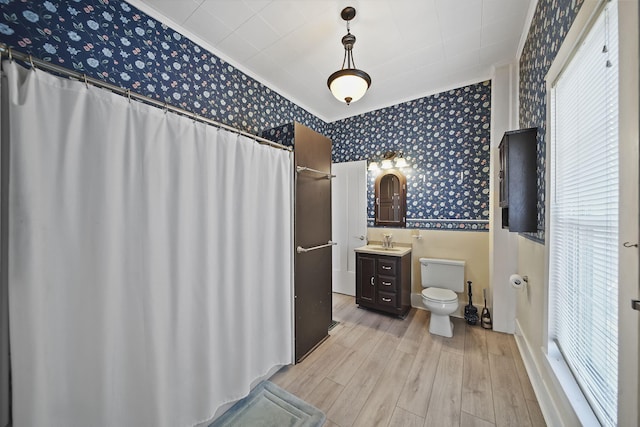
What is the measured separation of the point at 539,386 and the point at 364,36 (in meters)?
2.89

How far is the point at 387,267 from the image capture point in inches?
107

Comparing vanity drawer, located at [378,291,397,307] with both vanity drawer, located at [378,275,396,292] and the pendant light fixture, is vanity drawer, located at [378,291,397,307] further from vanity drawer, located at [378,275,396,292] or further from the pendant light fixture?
the pendant light fixture

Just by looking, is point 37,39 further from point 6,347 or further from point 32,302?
point 6,347

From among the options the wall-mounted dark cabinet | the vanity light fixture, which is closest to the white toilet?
the wall-mounted dark cabinet

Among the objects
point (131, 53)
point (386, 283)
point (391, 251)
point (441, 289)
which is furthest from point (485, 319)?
point (131, 53)

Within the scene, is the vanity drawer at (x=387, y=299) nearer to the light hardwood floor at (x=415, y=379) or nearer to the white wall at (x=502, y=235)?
the light hardwood floor at (x=415, y=379)

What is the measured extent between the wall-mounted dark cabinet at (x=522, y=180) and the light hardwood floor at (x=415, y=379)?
1.15m

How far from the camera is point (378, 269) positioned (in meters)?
2.79

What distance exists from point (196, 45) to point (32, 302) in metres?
2.09

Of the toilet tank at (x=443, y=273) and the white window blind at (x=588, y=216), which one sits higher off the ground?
the white window blind at (x=588, y=216)

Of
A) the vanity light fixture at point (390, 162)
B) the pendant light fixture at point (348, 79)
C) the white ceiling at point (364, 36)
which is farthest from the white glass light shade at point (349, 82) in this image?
the vanity light fixture at point (390, 162)

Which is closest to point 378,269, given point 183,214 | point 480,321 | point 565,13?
point 480,321

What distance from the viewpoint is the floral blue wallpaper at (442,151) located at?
2596mm

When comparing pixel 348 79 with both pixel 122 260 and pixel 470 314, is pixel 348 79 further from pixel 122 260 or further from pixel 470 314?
pixel 470 314
